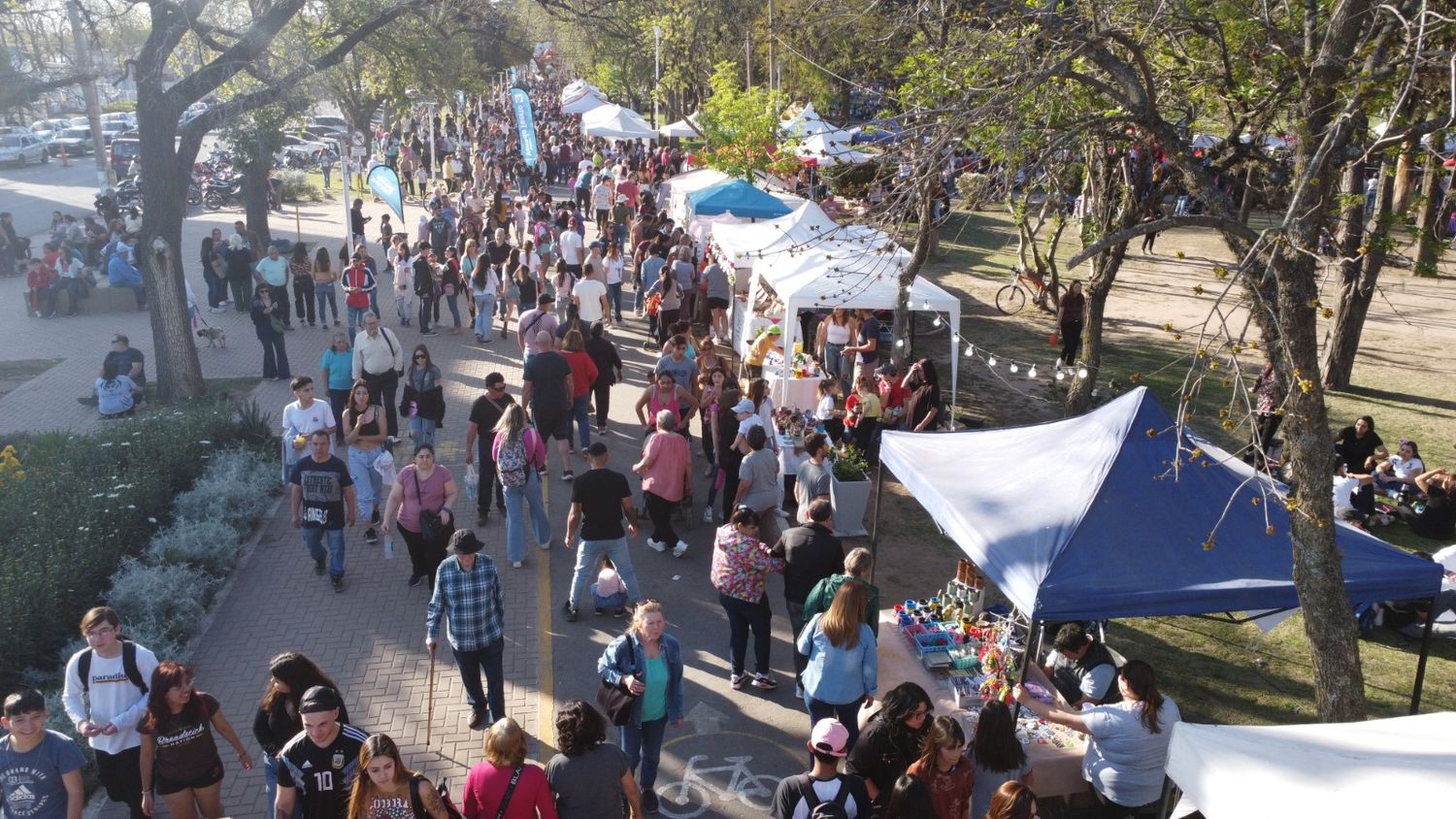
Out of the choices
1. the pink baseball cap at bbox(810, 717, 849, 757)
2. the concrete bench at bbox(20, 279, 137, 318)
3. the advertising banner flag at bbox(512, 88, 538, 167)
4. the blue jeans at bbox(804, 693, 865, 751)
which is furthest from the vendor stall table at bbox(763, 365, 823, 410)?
the advertising banner flag at bbox(512, 88, 538, 167)

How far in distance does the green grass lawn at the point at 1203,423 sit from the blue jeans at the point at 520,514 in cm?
323

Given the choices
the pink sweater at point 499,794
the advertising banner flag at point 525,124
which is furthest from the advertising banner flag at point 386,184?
the pink sweater at point 499,794

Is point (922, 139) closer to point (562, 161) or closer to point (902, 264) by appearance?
point (902, 264)

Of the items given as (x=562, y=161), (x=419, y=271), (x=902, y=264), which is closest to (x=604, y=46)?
(x=562, y=161)

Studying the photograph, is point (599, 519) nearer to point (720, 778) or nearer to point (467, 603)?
point (467, 603)

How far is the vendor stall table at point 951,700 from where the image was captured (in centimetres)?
619

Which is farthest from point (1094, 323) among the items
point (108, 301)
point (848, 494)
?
point (108, 301)

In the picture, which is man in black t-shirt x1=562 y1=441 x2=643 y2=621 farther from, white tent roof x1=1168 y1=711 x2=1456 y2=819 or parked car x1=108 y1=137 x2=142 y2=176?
parked car x1=108 y1=137 x2=142 y2=176

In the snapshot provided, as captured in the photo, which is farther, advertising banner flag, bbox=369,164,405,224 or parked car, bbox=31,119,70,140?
parked car, bbox=31,119,70,140

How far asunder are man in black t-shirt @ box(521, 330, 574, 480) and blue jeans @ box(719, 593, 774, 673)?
13.2ft

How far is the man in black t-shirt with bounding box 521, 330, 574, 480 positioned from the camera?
10.7 m

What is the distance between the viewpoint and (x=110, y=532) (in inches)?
346

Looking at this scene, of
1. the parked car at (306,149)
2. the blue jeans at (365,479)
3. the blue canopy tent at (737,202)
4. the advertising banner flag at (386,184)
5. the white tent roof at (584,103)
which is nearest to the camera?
the blue jeans at (365,479)

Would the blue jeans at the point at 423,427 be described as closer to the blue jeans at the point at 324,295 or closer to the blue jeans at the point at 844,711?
the blue jeans at the point at 844,711
